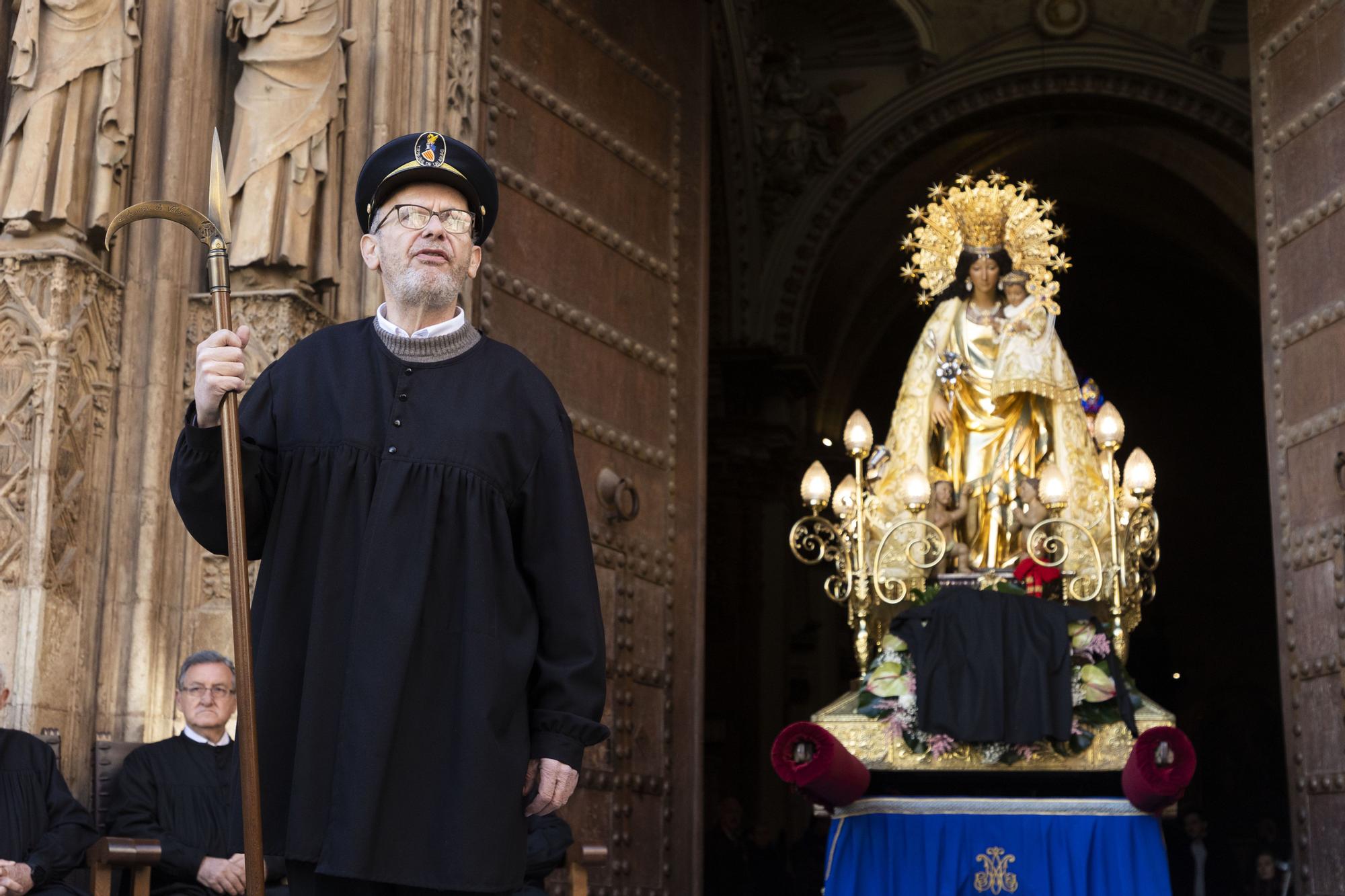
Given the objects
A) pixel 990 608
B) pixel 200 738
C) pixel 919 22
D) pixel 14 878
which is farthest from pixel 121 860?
pixel 919 22

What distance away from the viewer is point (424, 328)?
2824mm

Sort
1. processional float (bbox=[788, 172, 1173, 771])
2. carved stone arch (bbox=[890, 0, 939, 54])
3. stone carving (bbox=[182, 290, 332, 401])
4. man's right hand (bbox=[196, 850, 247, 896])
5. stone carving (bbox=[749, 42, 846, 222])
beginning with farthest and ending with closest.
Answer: stone carving (bbox=[749, 42, 846, 222]) → carved stone arch (bbox=[890, 0, 939, 54]) → processional float (bbox=[788, 172, 1173, 771]) → stone carving (bbox=[182, 290, 332, 401]) → man's right hand (bbox=[196, 850, 247, 896])

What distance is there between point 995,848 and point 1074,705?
0.65m

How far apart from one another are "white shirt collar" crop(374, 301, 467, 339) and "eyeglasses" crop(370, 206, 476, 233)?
0.45ft

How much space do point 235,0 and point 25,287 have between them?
4.52ft

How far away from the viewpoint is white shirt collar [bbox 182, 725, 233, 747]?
18.0 ft

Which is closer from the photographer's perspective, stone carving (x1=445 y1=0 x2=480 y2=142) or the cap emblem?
the cap emblem

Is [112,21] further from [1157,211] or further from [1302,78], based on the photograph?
[1157,211]

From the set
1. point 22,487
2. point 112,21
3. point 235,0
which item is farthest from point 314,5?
point 22,487

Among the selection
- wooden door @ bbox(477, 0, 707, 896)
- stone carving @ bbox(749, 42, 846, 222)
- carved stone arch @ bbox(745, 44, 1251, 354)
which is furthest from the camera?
stone carving @ bbox(749, 42, 846, 222)

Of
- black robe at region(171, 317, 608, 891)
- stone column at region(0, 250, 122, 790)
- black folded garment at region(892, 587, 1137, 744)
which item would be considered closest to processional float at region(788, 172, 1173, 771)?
black folded garment at region(892, 587, 1137, 744)

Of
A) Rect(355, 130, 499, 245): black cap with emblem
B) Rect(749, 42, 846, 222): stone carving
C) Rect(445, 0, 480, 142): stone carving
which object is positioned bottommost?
Rect(355, 130, 499, 245): black cap with emblem

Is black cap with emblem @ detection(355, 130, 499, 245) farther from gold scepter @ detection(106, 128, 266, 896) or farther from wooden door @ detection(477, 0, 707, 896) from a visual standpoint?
wooden door @ detection(477, 0, 707, 896)

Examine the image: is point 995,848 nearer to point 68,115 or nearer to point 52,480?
point 52,480
